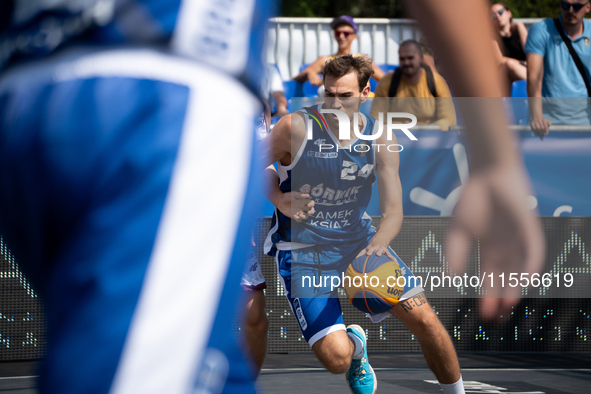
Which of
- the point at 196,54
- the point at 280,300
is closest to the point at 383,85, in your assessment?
the point at 280,300

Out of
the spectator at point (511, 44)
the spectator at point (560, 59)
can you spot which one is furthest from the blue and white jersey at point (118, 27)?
the spectator at point (511, 44)

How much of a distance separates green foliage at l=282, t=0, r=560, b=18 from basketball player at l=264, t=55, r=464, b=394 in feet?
50.3

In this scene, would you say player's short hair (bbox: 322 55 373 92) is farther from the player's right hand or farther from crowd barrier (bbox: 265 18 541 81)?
crowd barrier (bbox: 265 18 541 81)

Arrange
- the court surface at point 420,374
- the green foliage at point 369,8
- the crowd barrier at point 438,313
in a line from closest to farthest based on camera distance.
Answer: the court surface at point 420,374, the crowd barrier at point 438,313, the green foliage at point 369,8

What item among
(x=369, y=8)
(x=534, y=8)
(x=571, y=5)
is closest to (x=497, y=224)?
(x=571, y=5)

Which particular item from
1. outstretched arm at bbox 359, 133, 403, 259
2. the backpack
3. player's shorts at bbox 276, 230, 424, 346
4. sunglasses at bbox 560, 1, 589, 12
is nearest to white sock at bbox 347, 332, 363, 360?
player's shorts at bbox 276, 230, 424, 346

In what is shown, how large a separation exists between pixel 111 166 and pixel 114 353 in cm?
21

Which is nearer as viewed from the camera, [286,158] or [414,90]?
[286,158]

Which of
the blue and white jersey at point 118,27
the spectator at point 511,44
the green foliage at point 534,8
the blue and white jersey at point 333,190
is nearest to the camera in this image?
the blue and white jersey at point 118,27

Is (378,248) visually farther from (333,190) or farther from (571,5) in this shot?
(571,5)

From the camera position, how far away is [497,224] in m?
0.70

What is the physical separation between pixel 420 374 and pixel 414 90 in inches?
104

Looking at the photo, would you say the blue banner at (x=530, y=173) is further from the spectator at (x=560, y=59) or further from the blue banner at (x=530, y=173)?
the spectator at (x=560, y=59)

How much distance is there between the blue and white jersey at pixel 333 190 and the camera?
3754 mm
